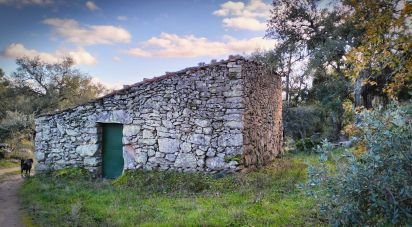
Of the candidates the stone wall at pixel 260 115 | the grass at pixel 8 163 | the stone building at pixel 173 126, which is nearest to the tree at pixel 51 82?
the grass at pixel 8 163

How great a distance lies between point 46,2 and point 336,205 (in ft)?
39.9

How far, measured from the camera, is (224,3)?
1269 centimetres

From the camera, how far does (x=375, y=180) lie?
11.3 feet

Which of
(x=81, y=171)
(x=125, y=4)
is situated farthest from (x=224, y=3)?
(x=81, y=171)

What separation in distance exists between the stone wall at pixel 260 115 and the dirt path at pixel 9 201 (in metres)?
6.20

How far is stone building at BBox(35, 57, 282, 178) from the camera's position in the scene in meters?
10.3

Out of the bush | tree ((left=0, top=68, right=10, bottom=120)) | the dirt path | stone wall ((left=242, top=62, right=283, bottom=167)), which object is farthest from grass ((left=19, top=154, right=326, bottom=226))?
tree ((left=0, top=68, right=10, bottom=120))

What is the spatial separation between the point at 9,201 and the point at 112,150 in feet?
12.2

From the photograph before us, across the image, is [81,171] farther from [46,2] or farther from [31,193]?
[46,2]

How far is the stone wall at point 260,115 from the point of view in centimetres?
1070

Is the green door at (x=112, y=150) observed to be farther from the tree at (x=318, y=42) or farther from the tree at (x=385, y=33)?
the tree at (x=318, y=42)

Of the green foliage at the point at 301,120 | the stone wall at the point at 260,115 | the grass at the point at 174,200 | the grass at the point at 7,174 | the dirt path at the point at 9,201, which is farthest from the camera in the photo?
the green foliage at the point at 301,120

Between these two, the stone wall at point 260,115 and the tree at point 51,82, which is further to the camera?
the tree at point 51,82

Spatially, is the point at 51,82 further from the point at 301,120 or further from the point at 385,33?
the point at 385,33
